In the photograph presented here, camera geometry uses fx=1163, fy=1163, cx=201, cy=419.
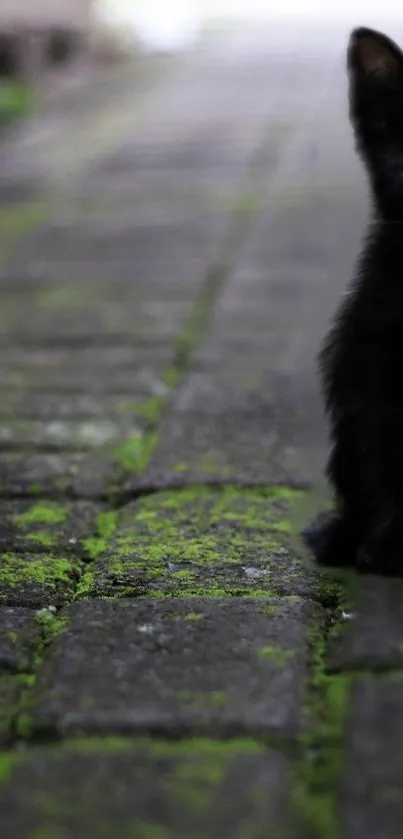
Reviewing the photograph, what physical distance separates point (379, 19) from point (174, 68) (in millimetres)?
2687

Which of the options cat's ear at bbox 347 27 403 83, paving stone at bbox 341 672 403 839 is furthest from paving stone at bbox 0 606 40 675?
cat's ear at bbox 347 27 403 83

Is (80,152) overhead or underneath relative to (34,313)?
overhead

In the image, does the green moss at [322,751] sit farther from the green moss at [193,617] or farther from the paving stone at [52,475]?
the paving stone at [52,475]

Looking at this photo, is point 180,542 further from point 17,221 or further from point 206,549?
point 17,221

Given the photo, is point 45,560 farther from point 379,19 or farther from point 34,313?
point 379,19

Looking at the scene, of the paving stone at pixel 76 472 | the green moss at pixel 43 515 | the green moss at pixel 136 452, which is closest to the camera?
the green moss at pixel 43 515

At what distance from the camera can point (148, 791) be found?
1411mm

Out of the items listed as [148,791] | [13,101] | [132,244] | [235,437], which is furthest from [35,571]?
[13,101]

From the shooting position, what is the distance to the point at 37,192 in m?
6.03

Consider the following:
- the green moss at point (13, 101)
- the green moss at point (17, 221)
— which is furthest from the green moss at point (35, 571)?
the green moss at point (13, 101)

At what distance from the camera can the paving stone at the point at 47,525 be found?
88.4 inches

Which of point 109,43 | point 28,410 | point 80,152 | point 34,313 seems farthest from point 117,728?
point 109,43

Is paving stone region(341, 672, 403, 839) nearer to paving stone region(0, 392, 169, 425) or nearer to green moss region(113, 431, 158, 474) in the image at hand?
green moss region(113, 431, 158, 474)

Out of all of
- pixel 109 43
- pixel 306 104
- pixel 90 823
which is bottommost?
pixel 90 823
